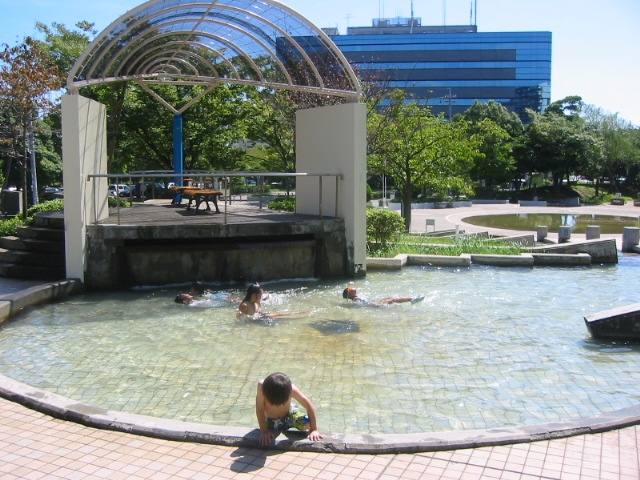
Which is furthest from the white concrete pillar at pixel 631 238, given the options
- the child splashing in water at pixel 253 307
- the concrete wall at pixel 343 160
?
the child splashing in water at pixel 253 307

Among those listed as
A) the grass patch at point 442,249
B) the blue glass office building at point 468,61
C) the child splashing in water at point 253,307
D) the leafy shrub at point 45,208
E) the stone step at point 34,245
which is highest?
the blue glass office building at point 468,61

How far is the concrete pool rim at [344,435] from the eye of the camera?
196 inches

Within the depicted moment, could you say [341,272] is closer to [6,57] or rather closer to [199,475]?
[199,475]

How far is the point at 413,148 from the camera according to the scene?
25.0 metres

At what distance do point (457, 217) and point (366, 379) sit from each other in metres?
31.9

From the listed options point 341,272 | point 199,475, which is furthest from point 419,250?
point 199,475

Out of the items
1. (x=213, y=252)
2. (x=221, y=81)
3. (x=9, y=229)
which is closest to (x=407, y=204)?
(x=221, y=81)

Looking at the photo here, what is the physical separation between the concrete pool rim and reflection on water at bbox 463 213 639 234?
83.4 feet

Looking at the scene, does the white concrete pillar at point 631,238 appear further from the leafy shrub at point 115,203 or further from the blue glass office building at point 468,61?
the blue glass office building at point 468,61

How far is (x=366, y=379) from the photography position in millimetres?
7129

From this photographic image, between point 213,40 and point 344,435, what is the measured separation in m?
13.5

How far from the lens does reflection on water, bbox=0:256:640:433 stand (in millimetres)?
6246

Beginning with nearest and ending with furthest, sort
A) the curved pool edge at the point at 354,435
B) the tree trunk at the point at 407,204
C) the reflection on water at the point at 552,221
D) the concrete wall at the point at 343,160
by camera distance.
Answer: the curved pool edge at the point at 354,435 < the concrete wall at the point at 343,160 < the tree trunk at the point at 407,204 < the reflection on water at the point at 552,221

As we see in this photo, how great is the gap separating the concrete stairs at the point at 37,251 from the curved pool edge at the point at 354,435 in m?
7.62
